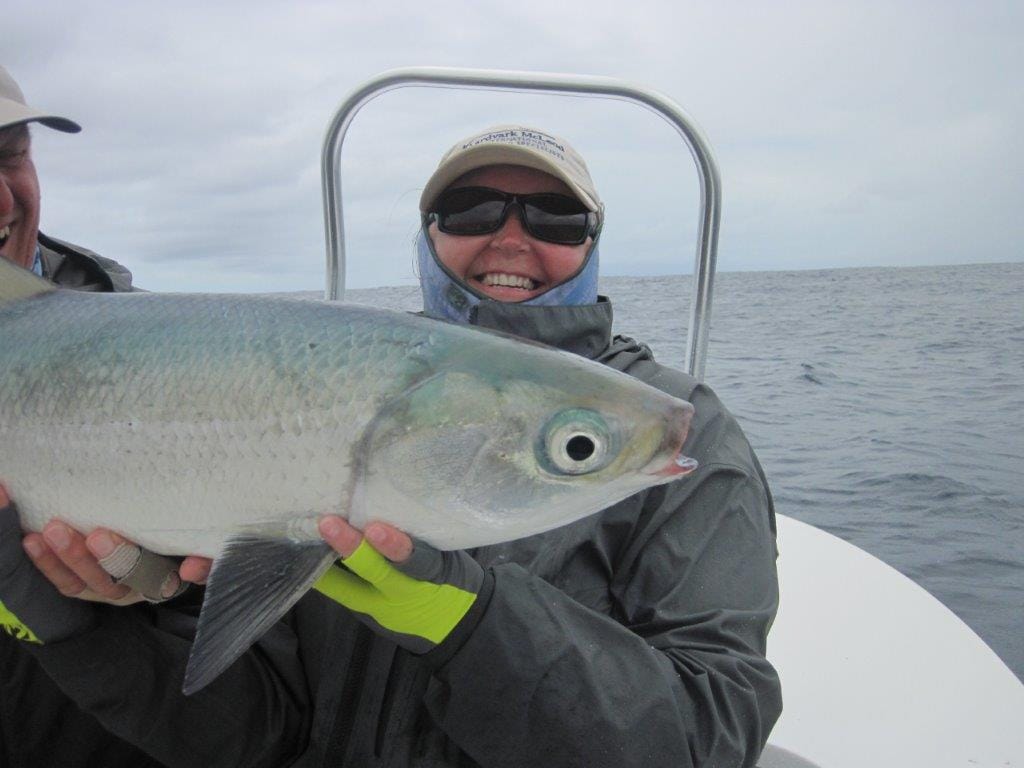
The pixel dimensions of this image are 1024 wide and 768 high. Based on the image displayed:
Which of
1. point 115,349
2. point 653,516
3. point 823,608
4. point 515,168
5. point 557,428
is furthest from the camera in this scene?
point 823,608

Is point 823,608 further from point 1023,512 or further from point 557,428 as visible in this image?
point 1023,512

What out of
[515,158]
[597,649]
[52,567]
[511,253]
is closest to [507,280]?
[511,253]

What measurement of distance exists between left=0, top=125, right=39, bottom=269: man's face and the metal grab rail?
4.05ft

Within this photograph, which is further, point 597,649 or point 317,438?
point 597,649

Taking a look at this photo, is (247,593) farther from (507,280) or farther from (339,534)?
(507,280)

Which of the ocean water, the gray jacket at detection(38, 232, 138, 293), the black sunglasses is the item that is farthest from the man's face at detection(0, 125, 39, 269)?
the ocean water

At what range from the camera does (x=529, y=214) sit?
3189mm

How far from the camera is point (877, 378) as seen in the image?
18.2m

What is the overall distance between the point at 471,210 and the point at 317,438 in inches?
62.4

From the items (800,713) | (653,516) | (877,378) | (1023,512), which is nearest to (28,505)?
(653,516)

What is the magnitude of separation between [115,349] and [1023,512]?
9.69 metres

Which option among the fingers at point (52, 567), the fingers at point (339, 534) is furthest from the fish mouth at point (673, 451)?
the fingers at point (52, 567)

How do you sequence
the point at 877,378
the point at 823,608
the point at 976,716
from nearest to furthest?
the point at 976,716 → the point at 823,608 → the point at 877,378

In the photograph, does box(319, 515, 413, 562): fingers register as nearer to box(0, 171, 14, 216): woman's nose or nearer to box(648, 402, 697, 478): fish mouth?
box(648, 402, 697, 478): fish mouth
